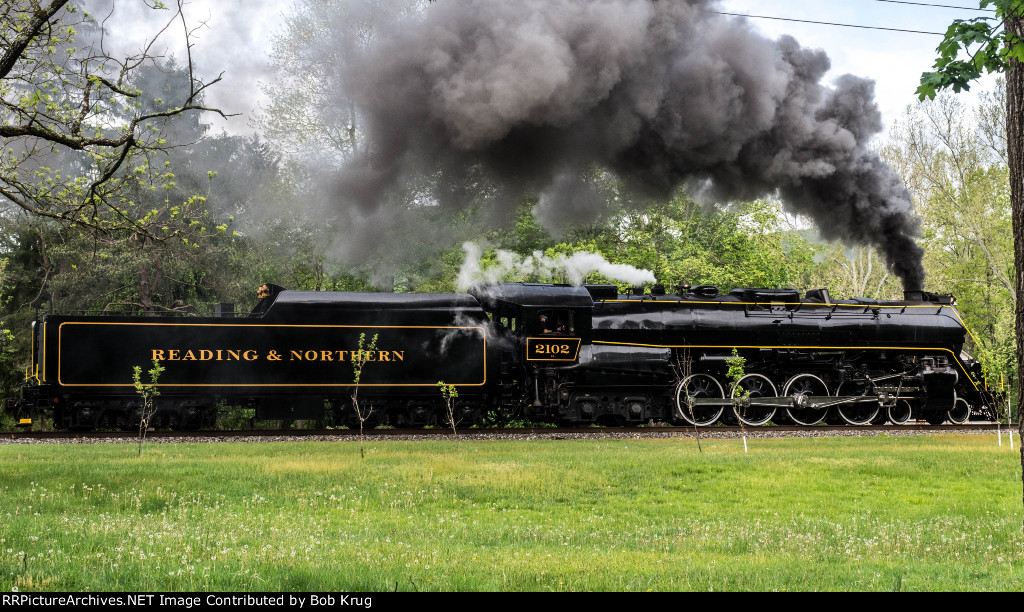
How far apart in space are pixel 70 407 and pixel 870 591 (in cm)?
1556

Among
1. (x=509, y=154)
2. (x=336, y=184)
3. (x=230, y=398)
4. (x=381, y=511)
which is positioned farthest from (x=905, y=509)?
(x=230, y=398)

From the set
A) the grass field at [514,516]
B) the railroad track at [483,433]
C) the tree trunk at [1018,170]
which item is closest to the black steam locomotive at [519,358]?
the railroad track at [483,433]

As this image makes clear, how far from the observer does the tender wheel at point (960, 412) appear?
18.7 metres

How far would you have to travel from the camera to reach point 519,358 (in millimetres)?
16922

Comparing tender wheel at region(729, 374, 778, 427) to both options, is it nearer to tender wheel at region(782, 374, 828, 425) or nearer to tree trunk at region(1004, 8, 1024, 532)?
tender wheel at region(782, 374, 828, 425)

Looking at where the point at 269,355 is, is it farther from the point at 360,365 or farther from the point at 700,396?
the point at 700,396

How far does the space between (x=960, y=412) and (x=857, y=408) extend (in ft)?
8.08

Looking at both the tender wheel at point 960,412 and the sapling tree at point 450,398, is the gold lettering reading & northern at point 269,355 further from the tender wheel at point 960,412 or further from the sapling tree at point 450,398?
the tender wheel at point 960,412

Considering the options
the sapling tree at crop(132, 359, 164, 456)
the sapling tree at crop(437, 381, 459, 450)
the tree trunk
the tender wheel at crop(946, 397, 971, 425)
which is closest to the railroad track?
the sapling tree at crop(437, 381, 459, 450)

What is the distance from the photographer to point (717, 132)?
697 inches

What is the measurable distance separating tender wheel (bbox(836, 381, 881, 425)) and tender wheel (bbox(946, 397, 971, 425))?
1.81 meters

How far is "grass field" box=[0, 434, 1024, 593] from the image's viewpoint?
5641 mm
